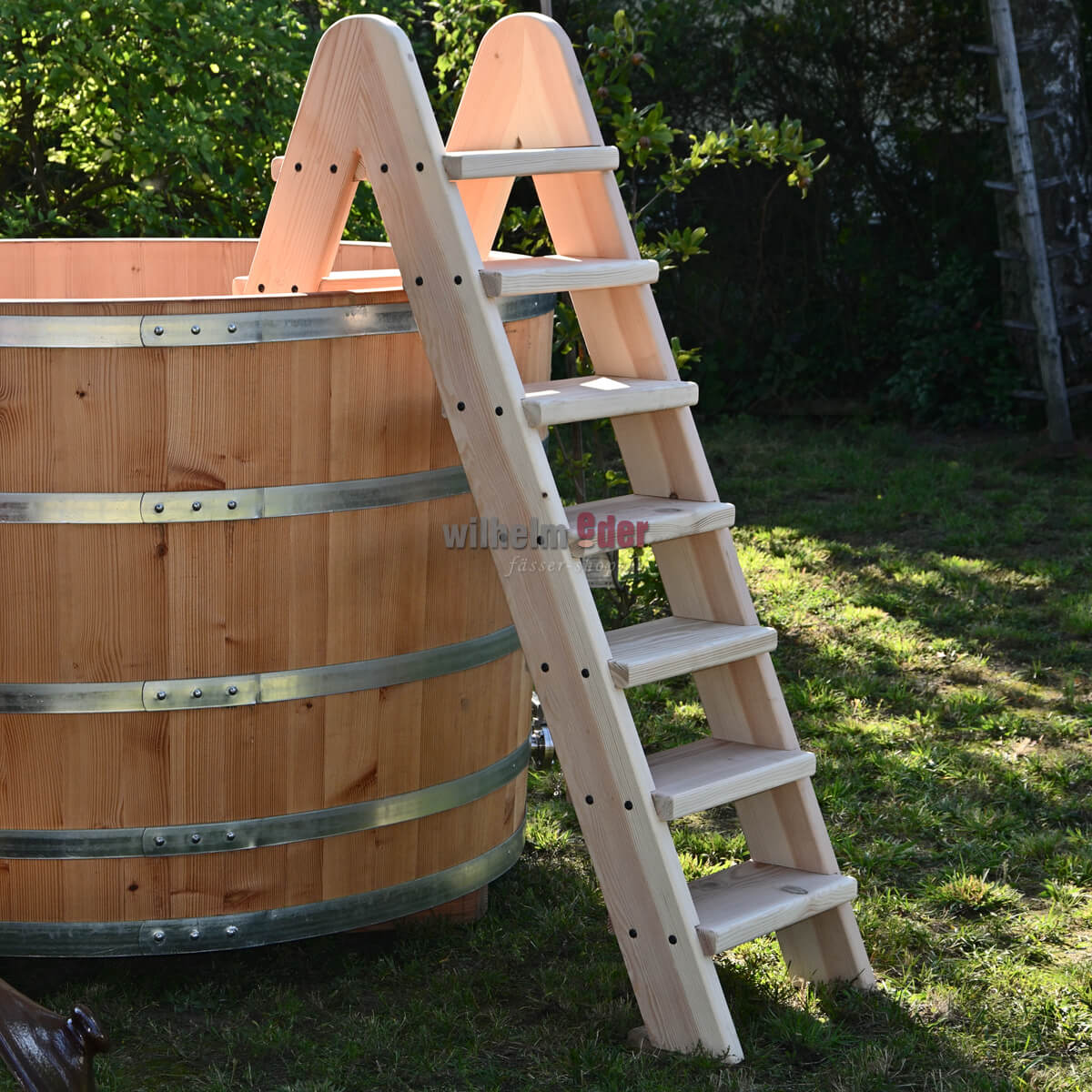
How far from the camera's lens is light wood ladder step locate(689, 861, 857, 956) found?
98.7 inches

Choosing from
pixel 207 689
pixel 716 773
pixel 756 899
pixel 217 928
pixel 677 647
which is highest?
pixel 207 689

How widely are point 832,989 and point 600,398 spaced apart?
1274 millimetres

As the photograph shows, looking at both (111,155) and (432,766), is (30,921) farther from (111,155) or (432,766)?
(111,155)

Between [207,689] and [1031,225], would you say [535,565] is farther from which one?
[1031,225]

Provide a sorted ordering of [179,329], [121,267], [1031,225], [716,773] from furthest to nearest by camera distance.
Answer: [1031,225] < [121,267] < [716,773] < [179,329]

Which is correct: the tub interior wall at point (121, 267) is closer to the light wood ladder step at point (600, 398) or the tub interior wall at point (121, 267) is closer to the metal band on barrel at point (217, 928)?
the light wood ladder step at point (600, 398)

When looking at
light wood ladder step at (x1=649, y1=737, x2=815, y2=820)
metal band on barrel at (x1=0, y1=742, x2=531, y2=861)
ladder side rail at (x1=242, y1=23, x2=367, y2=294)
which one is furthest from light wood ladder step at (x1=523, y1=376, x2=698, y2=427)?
metal band on barrel at (x1=0, y1=742, x2=531, y2=861)

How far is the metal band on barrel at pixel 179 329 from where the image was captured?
2.49m

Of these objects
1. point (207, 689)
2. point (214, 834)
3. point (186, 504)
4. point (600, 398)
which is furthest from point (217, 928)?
point (600, 398)

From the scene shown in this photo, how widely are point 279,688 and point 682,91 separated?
21.2 feet

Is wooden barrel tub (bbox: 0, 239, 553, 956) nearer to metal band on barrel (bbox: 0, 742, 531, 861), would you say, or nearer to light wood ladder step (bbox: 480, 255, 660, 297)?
metal band on barrel (bbox: 0, 742, 531, 861)

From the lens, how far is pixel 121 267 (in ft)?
13.4

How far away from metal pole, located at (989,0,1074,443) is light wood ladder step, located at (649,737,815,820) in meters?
4.96

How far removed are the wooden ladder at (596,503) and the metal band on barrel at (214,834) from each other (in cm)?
48
